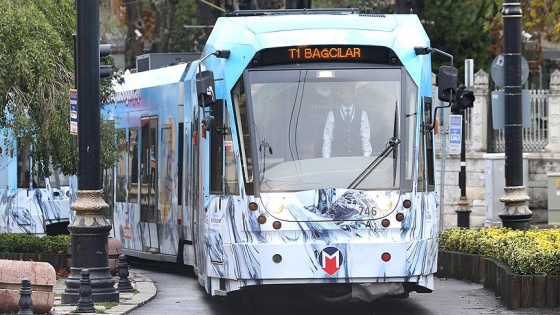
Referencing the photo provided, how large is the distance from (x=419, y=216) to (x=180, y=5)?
3767 centimetres

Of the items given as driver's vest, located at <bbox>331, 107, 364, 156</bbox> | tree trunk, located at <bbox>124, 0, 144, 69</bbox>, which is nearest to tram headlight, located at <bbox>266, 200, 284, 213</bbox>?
driver's vest, located at <bbox>331, 107, 364, 156</bbox>

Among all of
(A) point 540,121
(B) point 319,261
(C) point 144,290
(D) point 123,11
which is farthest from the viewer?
(D) point 123,11

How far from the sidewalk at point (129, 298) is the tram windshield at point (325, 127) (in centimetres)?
259

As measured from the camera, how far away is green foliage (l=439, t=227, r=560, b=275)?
1602 centimetres

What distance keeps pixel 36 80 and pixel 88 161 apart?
450 cm

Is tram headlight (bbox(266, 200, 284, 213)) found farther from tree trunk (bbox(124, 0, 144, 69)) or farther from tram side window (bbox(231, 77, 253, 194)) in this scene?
tree trunk (bbox(124, 0, 144, 69))

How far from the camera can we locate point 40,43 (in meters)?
20.8

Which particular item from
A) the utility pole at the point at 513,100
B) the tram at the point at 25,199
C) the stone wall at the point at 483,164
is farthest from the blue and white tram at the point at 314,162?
the stone wall at the point at 483,164

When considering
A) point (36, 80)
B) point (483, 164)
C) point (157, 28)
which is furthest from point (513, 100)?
point (157, 28)

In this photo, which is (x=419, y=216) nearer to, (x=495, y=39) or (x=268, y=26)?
(x=268, y=26)

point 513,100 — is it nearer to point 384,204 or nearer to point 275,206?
point 384,204

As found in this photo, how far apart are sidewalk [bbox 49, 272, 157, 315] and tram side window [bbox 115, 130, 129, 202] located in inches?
138

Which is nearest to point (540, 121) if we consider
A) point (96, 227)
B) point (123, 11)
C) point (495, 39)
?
point (495, 39)

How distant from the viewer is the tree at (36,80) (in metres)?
20.6
